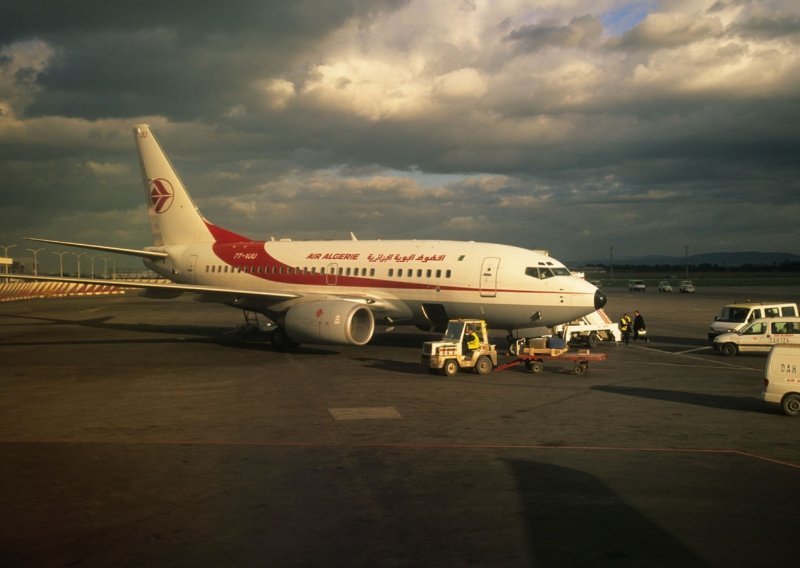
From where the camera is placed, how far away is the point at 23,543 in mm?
10148

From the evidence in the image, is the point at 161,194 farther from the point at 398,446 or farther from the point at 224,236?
the point at 398,446

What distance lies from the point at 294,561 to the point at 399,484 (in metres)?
3.77

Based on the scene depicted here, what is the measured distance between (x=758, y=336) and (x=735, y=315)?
3798 millimetres

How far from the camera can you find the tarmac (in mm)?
10117

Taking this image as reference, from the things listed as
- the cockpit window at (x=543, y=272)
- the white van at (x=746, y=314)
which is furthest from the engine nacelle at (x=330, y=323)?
the white van at (x=746, y=314)

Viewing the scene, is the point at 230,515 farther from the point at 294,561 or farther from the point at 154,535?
the point at 294,561

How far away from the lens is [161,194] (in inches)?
1690

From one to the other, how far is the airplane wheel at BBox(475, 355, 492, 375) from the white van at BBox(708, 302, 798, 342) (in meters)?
15.7

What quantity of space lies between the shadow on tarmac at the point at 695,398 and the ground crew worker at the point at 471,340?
4.82 metres

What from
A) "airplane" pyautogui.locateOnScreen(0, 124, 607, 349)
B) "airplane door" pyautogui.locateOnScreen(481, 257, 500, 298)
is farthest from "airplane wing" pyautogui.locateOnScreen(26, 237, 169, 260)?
"airplane door" pyautogui.locateOnScreen(481, 257, 500, 298)

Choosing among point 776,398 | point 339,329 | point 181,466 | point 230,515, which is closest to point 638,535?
point 230,515

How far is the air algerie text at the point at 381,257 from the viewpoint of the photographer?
33312 millimetres

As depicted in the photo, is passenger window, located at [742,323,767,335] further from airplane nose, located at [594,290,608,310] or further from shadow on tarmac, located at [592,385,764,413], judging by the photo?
shadow on tarmac, located at [592,385,764,413]

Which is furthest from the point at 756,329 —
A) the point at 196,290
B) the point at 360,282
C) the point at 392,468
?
the point at 196,290
